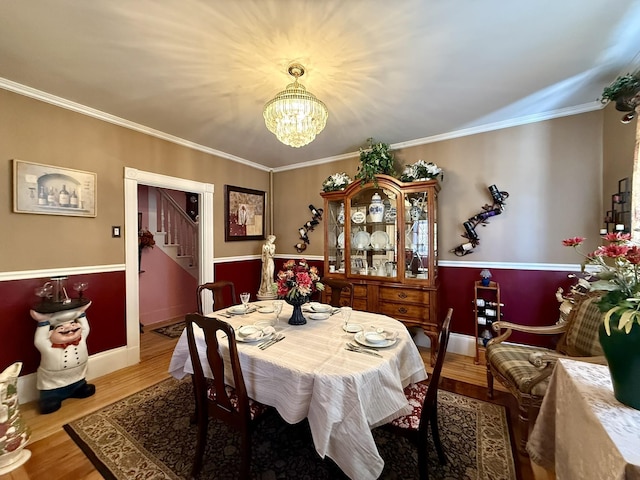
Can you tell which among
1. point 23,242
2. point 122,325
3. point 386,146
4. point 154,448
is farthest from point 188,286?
point 386,146

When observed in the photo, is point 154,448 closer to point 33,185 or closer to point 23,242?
point 23,242

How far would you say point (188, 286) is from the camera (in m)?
4.69

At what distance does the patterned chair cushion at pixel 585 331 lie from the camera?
69.5 inches

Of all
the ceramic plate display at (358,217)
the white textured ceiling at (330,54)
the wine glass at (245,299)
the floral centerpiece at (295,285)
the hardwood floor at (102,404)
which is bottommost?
the hardwood floor at (102,404)

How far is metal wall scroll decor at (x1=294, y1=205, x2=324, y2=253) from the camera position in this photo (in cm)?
400

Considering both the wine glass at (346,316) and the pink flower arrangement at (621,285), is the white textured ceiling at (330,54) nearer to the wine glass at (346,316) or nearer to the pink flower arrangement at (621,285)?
the pink flower arrangement at (621,285)

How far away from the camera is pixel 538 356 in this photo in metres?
1.76

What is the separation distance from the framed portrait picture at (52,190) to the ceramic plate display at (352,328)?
2.56m

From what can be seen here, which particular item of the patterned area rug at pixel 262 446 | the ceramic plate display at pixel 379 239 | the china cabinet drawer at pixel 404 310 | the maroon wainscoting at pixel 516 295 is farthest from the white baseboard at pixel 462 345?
the ceramic plate display at pixel 379 239

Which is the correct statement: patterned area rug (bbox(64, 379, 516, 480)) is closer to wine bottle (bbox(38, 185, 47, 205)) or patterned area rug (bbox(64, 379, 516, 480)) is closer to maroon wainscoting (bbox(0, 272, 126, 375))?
maroon wainscoting (bbox(0, 272, 126, 375))

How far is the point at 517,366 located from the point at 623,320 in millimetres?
1190

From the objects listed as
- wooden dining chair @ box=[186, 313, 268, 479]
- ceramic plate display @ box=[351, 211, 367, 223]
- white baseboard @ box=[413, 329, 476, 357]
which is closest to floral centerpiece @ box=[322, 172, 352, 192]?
ceramic plate display @ box=[351, 211, 367, 223]

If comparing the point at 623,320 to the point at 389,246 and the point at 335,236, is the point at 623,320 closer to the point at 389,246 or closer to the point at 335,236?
the point at 389,246

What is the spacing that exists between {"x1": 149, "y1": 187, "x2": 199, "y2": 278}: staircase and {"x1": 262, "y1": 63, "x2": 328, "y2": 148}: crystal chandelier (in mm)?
3314
